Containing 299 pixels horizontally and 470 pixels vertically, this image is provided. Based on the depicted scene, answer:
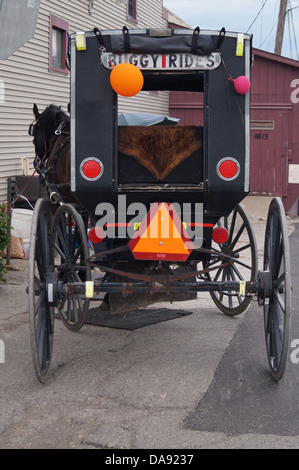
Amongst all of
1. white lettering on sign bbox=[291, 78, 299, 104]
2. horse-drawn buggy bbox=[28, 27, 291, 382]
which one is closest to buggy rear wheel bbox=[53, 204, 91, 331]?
horse-drawn buggy bbox=[28, 27, 291, 382]

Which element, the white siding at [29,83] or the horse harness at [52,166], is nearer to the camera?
the horse harness at [52,166]

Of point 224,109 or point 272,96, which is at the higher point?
point 272,96

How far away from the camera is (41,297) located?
5.45m

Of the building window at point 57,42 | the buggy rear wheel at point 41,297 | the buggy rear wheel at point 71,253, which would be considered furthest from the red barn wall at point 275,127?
the buggy rear wheel at point 41,297

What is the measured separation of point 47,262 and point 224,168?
1.69 meters

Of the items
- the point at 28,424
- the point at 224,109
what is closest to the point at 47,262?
the point at 28,424

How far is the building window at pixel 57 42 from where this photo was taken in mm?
14811

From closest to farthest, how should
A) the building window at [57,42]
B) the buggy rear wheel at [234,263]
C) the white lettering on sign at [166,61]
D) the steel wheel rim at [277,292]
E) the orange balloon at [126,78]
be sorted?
the steel wheel rim at [277,292], the orange balloon at [126,78], the white lettering on sign at [166,61], the buggy rear wheel at [234,263], the building window at [57,42]

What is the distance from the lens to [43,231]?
18.4ft

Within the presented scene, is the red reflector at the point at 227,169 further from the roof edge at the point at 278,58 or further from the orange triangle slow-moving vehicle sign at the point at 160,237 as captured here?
the roof edge at the point at 278,58

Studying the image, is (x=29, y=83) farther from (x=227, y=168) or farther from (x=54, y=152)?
(x=227, y=168)

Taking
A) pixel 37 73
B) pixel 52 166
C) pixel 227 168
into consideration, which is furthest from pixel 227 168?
pixel 37 73

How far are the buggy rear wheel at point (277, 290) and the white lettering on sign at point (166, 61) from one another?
1.26m
